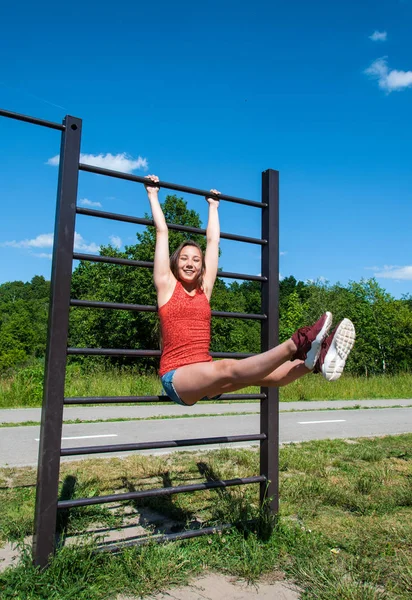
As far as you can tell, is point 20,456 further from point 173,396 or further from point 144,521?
point 173,396

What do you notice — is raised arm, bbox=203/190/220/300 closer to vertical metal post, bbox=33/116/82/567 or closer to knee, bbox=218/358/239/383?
knee, bbox=218/358/239/383

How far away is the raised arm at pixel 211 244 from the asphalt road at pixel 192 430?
299cm

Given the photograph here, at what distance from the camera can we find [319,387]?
16422 millimetres

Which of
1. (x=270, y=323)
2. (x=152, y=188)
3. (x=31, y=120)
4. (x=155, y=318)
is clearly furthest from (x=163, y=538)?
(x=155, y=318)

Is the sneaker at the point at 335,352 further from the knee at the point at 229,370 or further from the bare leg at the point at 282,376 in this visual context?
the knee at the point at 229,370

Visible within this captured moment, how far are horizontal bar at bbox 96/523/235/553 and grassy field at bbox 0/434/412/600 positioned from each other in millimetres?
39

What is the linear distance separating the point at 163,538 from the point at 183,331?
1178 mm

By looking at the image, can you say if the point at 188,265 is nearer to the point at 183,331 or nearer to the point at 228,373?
the point at 183,331

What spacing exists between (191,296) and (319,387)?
46.1 ft

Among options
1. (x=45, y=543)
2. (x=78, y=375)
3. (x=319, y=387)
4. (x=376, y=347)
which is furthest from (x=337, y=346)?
(x=376, y=347)

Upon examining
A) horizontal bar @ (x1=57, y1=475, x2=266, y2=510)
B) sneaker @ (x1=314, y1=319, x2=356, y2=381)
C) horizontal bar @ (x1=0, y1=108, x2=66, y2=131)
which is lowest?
horizontal bar @ (x1=57, y1=475, x2=266, y2=510)

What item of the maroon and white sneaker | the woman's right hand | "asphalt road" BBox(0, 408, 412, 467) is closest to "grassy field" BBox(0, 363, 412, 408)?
"asphalt road" BBox(0, 408, 412, 467)

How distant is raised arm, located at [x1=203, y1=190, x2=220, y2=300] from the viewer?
135 inches

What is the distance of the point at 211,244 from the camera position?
346cm
